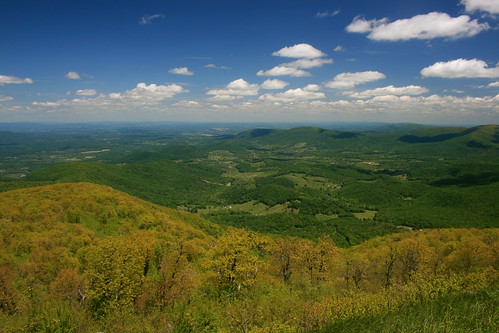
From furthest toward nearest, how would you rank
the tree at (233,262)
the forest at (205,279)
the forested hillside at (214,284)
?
the tree at (233,262), the forested hillside at (214,284), the forest at (205,279)

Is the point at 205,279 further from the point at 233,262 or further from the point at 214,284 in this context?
the point at 233,262

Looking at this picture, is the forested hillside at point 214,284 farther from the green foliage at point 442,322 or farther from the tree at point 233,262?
the tree at point 233,262

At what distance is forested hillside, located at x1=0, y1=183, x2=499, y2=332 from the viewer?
14.7 meters

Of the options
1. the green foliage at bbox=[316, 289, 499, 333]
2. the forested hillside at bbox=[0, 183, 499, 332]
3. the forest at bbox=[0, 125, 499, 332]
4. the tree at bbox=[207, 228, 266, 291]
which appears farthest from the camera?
the tree at bbox=[207, 228, 266, 291]

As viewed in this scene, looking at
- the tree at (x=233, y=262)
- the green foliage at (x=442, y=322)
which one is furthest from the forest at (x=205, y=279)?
the tree at (x=233, y=262)

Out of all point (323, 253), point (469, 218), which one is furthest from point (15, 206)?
point (469, 218)

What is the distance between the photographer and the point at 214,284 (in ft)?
111

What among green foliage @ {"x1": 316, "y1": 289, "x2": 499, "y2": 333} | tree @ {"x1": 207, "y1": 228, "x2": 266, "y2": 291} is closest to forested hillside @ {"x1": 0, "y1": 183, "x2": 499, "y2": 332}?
green foliage @ {"x1": 316, "y1": 289, "x2": 499, "y2": 333}

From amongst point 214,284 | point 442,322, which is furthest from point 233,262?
point 442,322

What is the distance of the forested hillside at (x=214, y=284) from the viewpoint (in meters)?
14.7

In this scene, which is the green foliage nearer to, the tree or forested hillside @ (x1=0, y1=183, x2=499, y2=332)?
forested hillside @ (x1=0, y1=183, x2=499, y2=332)

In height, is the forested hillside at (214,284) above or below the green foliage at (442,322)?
below

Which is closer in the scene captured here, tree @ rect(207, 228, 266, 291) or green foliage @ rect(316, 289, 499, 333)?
green foliage @ rect(316, 289, 499, 333)

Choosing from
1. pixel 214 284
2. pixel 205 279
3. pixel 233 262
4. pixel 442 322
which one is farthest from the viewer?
pixel 205 279
